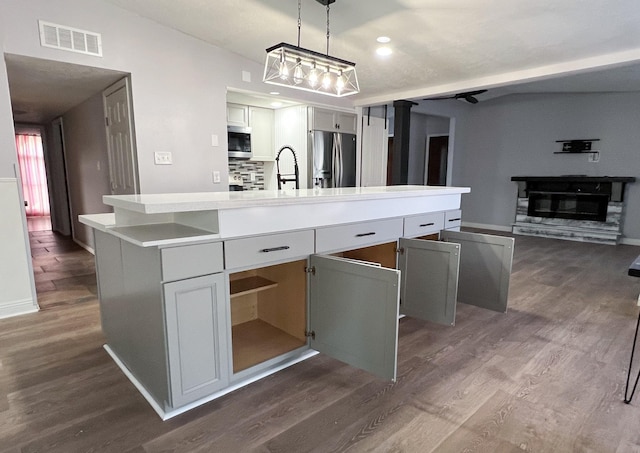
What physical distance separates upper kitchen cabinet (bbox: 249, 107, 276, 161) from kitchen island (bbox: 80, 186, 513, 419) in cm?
317

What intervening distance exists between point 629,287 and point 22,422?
16.6 ft

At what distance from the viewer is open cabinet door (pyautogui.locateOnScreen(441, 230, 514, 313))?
2.82 m

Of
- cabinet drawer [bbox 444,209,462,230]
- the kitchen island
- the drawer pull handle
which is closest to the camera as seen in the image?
the kitchen island

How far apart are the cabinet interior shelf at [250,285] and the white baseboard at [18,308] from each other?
192 centimetres

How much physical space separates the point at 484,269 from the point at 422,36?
2.27 metres

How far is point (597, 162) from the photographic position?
6.29m

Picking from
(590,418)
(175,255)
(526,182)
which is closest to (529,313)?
(590,418)

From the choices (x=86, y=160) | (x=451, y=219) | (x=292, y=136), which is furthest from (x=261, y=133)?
(x=451, y=219)

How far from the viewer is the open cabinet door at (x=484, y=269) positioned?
2824 millimetres

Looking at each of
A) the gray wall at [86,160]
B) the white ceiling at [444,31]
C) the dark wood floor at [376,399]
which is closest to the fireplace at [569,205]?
the white ceiling at [444,31]

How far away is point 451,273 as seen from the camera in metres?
2.44

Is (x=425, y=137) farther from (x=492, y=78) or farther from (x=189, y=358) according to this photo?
(x=189, y=358)

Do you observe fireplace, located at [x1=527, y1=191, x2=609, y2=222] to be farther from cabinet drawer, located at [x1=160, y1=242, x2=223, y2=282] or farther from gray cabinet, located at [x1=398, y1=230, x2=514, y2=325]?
cabinet drawer, located at [x1=160, y1=242, x2=223, y2=282]

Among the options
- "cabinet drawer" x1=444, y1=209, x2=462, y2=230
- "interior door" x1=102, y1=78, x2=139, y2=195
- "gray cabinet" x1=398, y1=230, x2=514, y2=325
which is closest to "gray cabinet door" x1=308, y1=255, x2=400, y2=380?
"gray cabinet" x1=398, y1=230, x2=514, y2=325
